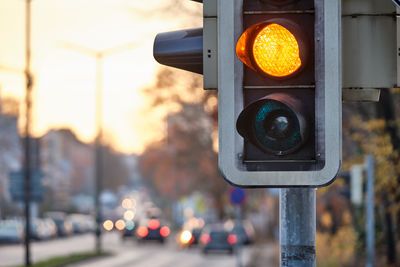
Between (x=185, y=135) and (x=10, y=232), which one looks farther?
(x=185, y=135)

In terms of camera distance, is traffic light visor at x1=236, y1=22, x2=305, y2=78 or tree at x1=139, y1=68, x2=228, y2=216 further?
tree at x1=139, y1=68, x2=228, y2=216

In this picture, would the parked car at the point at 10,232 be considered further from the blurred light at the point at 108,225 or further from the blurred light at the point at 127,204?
the blurred light at the point at 127,204

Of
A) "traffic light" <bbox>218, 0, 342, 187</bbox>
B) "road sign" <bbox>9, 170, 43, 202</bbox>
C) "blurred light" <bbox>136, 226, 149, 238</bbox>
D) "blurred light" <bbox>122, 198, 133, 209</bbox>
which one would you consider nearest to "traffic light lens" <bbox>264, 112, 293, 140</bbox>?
"traffic light" <bbox>218, 0, 342, 187</bbox>

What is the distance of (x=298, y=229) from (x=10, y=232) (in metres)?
52.1

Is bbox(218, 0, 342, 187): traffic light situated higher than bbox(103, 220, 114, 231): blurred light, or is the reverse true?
bbox(218, 0, 342, 187): traffic light

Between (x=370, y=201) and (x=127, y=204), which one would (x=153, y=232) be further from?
(x=127, y=204)

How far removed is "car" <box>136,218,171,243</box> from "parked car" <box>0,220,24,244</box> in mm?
6902

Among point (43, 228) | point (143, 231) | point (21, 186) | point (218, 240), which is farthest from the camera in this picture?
point (43, 228)

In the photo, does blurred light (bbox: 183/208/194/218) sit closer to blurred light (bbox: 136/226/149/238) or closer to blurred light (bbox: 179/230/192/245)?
blurred light (bbox: 136/226/149/238)

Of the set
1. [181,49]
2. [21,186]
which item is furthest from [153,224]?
[181,49]

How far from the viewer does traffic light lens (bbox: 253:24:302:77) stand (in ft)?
12.0

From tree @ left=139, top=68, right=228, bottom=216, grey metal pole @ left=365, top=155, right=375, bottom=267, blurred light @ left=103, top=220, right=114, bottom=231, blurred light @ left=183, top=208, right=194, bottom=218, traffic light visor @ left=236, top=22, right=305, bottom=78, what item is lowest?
blurred light @ left=103, top=220, right=114, bottom=231

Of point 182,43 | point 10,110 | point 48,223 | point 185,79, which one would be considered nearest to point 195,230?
point 185,79

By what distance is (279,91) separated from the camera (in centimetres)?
378
